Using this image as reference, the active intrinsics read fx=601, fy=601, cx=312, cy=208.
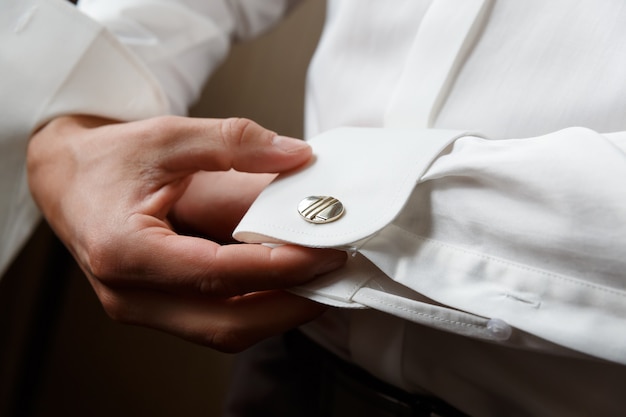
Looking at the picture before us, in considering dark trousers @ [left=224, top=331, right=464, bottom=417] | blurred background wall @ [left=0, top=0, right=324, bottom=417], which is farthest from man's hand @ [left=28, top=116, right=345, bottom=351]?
blurred background wall @ [left=0, top=0, right=324, bottom=417]

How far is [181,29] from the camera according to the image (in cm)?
54

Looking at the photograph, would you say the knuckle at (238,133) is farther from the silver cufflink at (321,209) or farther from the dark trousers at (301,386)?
the dark trousers at (301,386)

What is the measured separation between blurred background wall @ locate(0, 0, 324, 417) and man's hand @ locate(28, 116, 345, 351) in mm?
505

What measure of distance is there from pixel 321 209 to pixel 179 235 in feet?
0.33

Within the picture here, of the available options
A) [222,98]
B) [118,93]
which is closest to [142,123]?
[118,93]

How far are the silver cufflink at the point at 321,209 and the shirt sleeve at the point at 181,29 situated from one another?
279 millimetres

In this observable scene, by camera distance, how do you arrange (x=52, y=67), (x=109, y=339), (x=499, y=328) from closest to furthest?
(x=499, y=328), (x=52, y=67), (x=109, y=339)

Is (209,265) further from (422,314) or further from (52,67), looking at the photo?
(52,67)

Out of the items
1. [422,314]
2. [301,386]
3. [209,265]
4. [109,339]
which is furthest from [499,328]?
[109,339]

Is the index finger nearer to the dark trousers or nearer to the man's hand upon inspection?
the man's hand

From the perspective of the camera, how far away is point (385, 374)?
0.39 meters

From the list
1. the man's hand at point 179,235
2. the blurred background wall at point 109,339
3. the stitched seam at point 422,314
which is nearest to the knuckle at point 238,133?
the man's hand at point 179,235

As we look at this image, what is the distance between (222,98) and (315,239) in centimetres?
69

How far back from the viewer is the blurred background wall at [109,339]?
0.92 m
